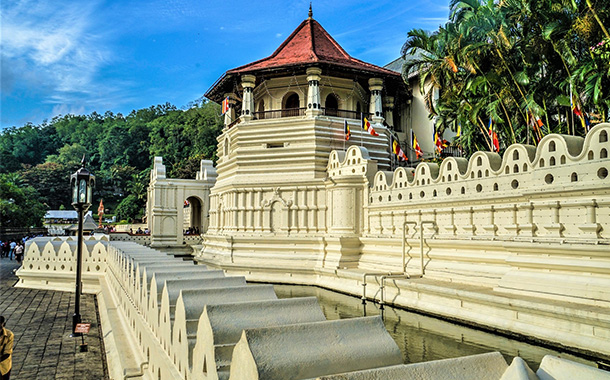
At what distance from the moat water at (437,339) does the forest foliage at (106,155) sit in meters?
38.2

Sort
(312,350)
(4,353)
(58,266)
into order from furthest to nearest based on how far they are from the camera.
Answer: (58,266)
(4,353)
(312,350)

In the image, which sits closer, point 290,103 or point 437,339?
point 437,339

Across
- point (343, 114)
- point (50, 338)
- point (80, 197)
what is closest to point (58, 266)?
point (80, 197)

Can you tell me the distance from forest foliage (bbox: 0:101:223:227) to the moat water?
38233mm

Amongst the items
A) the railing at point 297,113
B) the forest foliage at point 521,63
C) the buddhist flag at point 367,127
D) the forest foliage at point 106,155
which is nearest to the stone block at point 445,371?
the forest foliage at point 521,63

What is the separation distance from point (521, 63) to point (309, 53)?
32.3 ft

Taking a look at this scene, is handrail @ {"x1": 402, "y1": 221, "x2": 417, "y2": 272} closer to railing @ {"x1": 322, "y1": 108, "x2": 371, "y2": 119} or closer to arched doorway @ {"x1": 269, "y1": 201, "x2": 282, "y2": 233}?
arched doorway @ {"x1": 269, "y1": 201, "x2": 282, "y2": 233}

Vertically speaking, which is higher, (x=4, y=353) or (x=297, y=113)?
Result: (x=297, y=113)

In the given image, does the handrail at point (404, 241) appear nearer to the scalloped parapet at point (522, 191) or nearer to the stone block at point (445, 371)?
the scalloped parapet at point (522, 191)

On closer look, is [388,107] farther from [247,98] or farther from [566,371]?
[566,371]

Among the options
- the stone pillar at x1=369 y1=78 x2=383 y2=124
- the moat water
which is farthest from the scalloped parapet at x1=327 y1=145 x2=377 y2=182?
the moat water

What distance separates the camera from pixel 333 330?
3.29m

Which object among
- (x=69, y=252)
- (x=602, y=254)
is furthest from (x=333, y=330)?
(x=69, y=252)

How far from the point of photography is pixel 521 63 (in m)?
16.8
